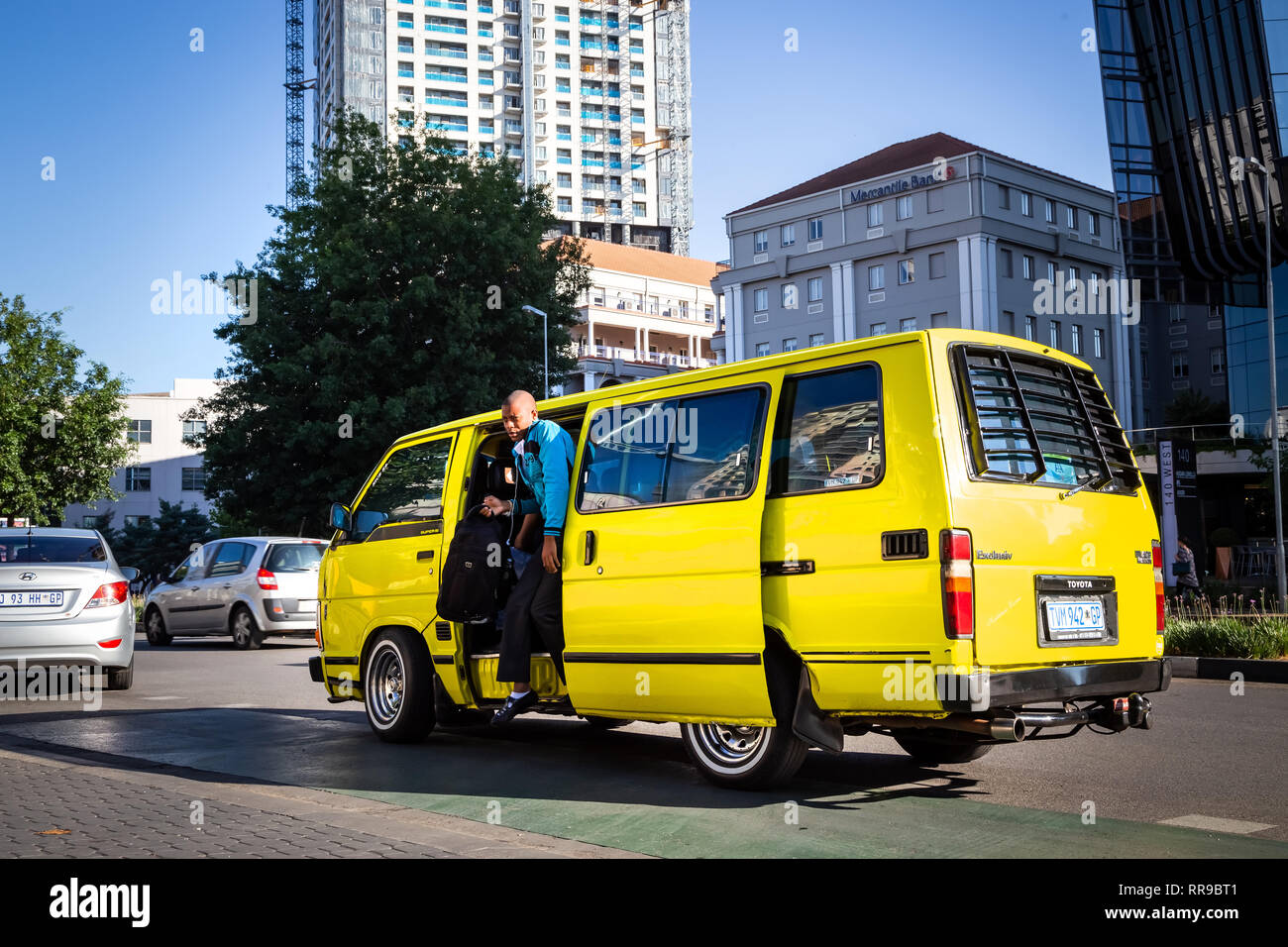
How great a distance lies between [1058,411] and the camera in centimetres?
631

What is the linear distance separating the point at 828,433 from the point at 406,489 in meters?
3.64

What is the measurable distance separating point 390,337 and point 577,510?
26.2 m

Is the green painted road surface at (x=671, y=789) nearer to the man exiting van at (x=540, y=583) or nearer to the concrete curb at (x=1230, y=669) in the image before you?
the man exiting van at (x=540, y=583)

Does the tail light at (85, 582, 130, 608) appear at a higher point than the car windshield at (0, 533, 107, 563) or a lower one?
lower

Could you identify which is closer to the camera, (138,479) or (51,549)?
(51,549)

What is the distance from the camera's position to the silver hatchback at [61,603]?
1109 centimetres

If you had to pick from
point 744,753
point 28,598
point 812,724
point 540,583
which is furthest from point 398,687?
point 28,598

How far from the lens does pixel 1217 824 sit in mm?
5578

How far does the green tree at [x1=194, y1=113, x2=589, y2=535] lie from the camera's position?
104 ft

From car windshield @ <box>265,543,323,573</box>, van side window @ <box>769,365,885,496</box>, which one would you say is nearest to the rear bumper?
van side window @ <box>769,365,885,496</box>

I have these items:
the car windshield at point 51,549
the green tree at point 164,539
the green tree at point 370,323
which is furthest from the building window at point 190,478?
the car windshield at point 51,549

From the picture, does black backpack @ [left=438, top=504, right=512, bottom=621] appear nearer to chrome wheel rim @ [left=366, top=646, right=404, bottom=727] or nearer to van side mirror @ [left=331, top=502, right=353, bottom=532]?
chrome wheel rim @ [left=366, top=646, right=404, bottom=727]

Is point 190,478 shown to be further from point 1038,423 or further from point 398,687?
point 1038,423

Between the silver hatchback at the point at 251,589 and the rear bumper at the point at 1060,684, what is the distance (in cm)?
1394
